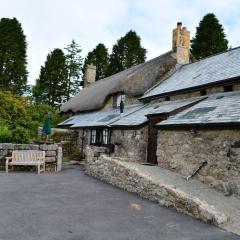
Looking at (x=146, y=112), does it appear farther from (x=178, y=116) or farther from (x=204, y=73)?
(x=178, y=116)

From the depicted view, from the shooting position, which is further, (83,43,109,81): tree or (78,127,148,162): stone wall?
(83,43,109,81): tree

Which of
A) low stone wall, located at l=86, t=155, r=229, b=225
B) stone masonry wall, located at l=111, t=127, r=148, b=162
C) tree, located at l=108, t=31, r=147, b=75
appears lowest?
low stone wall, located at l=86, t=155, r=229, b=225

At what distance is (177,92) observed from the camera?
18016mm

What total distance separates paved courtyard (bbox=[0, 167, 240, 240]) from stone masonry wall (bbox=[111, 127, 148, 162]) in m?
4.64

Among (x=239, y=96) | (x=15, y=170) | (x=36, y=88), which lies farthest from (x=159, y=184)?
(x=36, y=88)

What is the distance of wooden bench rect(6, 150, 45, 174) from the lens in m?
15.0

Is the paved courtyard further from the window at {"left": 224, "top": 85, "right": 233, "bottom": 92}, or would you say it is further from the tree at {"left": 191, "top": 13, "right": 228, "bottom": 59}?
the tree at {"left": 191, "top": 13, "right": 228, "bottom": 59}

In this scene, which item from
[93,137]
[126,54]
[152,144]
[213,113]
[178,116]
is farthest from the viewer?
[126,54]

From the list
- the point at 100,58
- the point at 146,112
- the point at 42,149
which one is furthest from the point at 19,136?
the point at 100,58

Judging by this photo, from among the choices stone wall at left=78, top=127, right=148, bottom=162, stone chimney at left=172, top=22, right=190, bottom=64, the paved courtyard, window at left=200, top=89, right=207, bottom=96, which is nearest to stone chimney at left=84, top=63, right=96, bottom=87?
stone chimney at left=172, top=22, right=190, bottom=64

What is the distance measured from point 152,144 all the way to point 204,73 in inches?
204

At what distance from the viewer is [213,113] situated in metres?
12.4

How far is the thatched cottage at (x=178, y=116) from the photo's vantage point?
36.5 feet

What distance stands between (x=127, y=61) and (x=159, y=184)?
32192 mm
